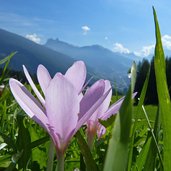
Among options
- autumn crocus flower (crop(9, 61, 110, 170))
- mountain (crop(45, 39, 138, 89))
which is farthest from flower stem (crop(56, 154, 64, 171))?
mountain (crop(45, 39, 138, 89))

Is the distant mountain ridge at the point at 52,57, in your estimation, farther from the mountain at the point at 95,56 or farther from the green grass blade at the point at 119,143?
the green grass blade at the point at 119,143

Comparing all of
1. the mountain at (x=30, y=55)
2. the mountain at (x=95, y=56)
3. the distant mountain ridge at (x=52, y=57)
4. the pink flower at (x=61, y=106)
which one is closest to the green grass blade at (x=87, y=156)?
the pink flower at (x=61, y=106)

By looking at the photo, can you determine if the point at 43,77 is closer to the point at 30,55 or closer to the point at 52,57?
the point at 30,55

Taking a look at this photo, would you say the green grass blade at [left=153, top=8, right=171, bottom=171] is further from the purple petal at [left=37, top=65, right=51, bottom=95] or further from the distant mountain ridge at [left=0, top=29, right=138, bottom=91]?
the distant mountain ridge at [left=0, top=29, right=138, bottom=91]

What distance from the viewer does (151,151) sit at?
1.28 ft

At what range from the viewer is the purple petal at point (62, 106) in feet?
1.02

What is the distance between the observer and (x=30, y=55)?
476 ft

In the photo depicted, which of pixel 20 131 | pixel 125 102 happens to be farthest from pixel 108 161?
pixel 20 131

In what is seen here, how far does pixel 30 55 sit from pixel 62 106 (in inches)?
5773

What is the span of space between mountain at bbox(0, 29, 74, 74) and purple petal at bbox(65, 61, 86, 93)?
137 metres

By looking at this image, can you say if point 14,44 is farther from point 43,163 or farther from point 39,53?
point 43,163

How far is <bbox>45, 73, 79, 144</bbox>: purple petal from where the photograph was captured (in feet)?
1.02

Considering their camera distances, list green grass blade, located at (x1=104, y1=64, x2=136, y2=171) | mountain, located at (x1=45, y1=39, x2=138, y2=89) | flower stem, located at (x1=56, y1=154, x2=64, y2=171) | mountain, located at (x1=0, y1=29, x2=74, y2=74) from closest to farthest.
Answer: green grass blade, located at (x1=104, y1=64, x2=136, y2=171) < flower stem, located at (x1=56, y1=154, x2=64, y2=171) < mountain, located at (x1=0, y1=29, x2=74, y2=74) < mountain, located at (x1=45, y1=39, x2=138, y2=89)

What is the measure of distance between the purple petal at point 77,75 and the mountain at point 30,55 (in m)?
137
